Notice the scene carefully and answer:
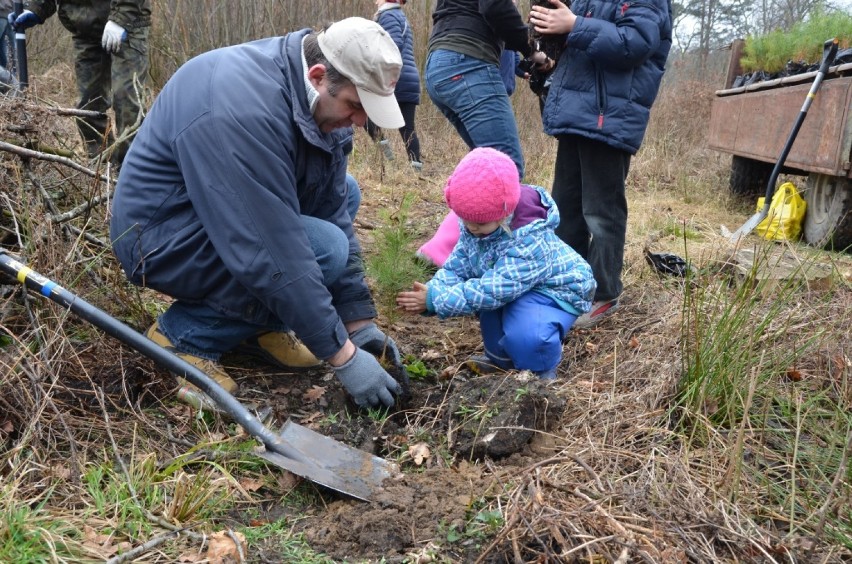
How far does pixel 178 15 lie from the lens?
883cm

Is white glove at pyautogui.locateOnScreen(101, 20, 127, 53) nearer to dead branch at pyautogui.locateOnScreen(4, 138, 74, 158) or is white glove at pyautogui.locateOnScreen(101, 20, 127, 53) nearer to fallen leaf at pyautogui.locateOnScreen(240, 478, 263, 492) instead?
dead branch at pyautogui.locateOnScreen(4, 138, 74, 158)

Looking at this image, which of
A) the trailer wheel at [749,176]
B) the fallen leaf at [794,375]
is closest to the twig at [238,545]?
the fallen leaf at [794,375]

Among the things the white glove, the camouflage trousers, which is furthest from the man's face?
the white glove

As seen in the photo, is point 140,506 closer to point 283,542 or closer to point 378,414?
point 283,542

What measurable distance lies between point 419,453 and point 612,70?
1.89 meters

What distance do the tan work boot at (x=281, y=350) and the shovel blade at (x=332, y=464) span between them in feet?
2.07

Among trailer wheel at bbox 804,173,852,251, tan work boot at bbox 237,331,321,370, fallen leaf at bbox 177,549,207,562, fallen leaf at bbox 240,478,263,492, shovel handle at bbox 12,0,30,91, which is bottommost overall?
trailer wheel at bbox 804,173,852,251

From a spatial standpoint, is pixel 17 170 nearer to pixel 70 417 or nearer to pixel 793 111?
pixel 70 417

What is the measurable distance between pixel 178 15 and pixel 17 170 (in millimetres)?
6952

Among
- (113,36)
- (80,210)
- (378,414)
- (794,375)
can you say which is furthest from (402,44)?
(794,375)

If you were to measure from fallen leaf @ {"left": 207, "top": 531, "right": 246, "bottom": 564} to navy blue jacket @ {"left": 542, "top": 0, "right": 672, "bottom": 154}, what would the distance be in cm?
221

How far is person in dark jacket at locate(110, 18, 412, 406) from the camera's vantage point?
224 cm

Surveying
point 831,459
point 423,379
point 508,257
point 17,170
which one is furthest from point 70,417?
point 831,459

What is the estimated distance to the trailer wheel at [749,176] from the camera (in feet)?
24.4
